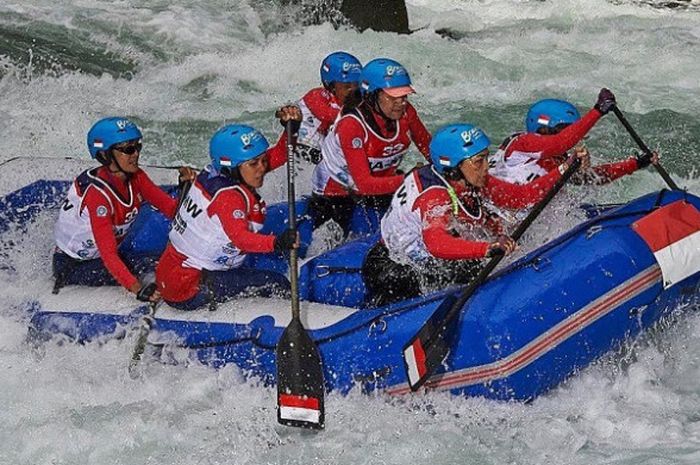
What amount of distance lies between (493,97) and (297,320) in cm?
572

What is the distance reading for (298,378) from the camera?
4559 mm

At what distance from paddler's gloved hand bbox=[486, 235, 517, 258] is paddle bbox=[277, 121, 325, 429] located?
94 cm

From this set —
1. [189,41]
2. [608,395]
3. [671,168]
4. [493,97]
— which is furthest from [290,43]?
[608,395]

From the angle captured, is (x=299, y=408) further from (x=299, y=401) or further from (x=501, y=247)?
(x=501, y=247)

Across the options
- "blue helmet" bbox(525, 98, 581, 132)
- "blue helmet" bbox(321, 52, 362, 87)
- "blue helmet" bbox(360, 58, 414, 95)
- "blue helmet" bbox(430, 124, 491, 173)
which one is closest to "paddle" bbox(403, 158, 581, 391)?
"blue helmet" bbox(430, 124, 491, 173)

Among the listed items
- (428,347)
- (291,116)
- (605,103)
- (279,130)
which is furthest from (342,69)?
(279,130)

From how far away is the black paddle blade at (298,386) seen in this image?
4.53 metres

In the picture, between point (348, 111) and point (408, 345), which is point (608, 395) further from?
point (348, 111)

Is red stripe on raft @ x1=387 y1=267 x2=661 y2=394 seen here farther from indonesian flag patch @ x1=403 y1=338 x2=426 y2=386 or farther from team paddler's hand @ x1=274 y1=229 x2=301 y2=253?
team paddler's hand @ x1=274 y1=229 x2=301 y2=253

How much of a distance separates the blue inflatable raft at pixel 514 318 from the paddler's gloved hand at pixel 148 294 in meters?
0.08

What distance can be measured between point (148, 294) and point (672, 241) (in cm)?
257

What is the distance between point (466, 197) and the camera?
4.66m

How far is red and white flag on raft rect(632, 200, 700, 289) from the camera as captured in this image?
4.56 meters

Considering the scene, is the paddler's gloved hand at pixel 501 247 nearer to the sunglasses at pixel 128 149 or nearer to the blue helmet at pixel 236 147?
the blue helmet at pixel 236 147
